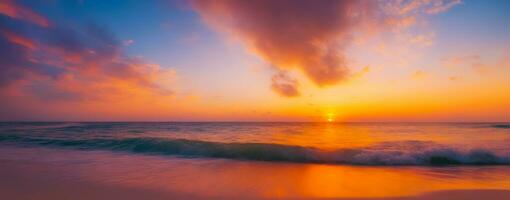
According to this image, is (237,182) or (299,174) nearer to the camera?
(237,182)

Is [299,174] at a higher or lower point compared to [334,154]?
lower

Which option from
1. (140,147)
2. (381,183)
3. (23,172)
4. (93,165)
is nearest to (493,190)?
(381,183)

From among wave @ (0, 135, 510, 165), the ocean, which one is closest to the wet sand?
the ocean

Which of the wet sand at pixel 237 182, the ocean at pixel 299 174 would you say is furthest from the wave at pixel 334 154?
the wet sand at pixel 237 182

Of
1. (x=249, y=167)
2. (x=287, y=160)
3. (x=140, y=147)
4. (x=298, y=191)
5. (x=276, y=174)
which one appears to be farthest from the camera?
(x=140, y=147)

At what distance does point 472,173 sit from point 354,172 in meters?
3.60

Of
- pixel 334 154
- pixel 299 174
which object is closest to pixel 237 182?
pixel 299 174

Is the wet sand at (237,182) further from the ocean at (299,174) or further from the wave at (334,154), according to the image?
the wave at (334,154)

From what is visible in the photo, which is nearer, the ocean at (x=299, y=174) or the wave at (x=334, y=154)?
the ocean at (x=299, y=174)

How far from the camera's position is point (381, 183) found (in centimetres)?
677

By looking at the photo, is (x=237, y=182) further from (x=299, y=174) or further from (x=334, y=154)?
(x=334, y=154)

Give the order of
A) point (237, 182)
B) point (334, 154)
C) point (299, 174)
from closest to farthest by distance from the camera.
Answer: point (237, 182)
point (299, 174)
point (334, 154)

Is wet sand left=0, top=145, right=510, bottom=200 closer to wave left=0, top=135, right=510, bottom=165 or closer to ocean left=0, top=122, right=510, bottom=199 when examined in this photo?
ocean left=0, top=122, right=510, bottom=199

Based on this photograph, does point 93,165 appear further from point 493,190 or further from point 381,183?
point 493,190
